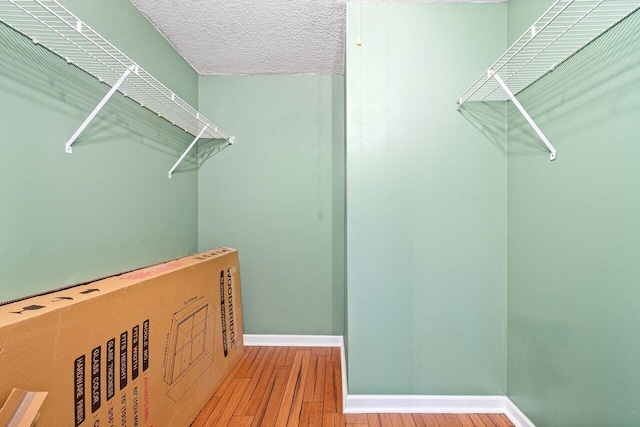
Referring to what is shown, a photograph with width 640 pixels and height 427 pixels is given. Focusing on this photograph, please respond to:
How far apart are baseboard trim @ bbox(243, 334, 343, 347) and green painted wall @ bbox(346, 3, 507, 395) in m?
0.86

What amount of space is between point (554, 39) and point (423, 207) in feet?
2.89

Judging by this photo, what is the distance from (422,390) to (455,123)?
1465 millimetres

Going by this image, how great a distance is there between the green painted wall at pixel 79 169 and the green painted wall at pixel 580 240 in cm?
202

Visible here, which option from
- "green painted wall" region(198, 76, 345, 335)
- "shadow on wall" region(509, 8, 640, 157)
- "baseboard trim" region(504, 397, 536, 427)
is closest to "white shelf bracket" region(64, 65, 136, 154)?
"green painted wall" region(198, 76, 345, 335)

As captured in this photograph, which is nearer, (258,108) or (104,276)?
(104,276)

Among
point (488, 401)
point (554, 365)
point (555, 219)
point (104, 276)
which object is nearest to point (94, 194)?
point (104, 276)

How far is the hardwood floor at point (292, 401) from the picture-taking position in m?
1.62

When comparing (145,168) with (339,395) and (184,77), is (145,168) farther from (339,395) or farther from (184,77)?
(339,395)

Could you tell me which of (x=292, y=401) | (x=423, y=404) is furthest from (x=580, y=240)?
(x=292, y=401)

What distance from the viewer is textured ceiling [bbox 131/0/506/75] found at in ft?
5.75

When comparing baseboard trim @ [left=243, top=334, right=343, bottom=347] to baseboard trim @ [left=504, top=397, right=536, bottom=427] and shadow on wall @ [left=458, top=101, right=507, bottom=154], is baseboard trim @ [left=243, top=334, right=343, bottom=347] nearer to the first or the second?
baseboard trim @ [left=504, top=397, right=536, bottom=427]

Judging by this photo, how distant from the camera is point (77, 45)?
113 cm

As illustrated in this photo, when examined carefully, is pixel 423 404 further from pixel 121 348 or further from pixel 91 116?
pixel 91 116

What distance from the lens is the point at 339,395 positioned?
6.12 feet
